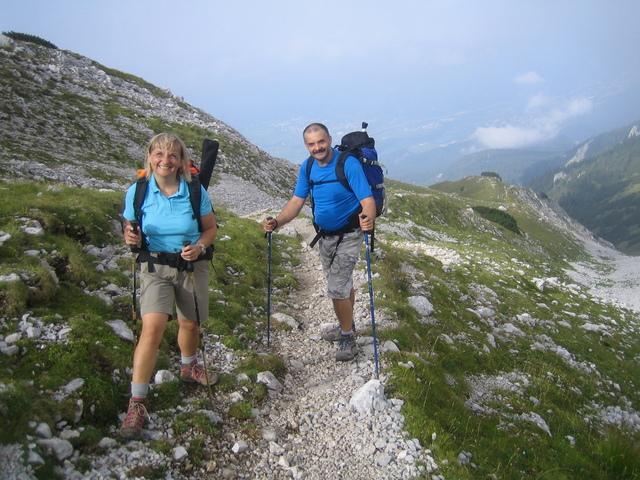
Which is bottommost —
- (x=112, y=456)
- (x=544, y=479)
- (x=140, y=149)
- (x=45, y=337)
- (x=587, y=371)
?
(x=587, y=371)

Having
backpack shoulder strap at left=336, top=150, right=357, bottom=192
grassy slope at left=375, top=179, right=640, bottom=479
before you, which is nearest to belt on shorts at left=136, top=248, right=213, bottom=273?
backpack shoulder strap at left=336, top=150, right=357, bottom=192

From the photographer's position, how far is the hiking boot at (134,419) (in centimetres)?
588

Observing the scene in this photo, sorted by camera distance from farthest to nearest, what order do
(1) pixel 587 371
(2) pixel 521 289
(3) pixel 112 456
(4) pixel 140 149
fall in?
1. (4) pixel 140 149
2. (2) pixel 521 289
3. (1) pixel 587 371
4. (3) pixel 112 456

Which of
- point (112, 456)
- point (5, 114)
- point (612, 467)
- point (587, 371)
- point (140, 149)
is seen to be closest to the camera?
point (112, 456)

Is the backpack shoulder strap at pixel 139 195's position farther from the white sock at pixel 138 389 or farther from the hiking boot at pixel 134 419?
the hiking boot at pixel 134 419

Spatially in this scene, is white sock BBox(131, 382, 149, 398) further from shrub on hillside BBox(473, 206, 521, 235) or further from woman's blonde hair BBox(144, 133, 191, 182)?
shrub on hillside BBox(473, 206, 521, 235)

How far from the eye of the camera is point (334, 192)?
805 centimetres

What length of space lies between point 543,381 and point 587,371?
11.0ft

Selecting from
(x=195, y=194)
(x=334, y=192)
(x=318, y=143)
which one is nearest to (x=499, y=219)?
(x=334, y=192)

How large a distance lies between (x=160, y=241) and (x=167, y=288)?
70 cm

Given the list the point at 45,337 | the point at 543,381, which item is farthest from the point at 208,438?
the point at 543,381

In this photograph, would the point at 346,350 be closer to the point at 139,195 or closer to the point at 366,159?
the point at 366,159

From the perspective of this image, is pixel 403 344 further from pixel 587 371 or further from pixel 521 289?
pixel 521 289

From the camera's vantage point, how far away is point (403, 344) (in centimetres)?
1009
